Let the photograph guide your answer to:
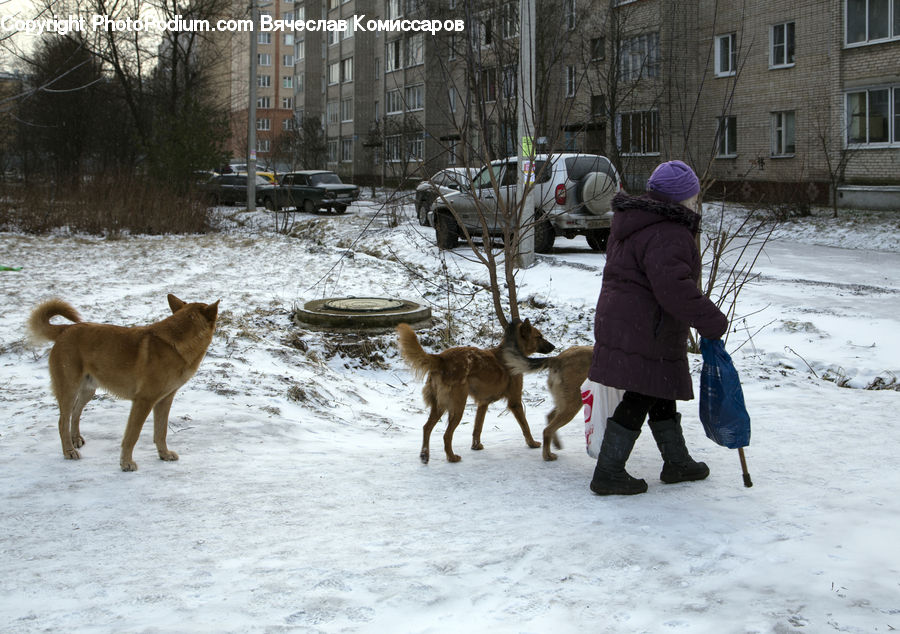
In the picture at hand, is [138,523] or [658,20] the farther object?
[658,20]

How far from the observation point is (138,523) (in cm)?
385

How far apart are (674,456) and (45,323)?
11.4 feet

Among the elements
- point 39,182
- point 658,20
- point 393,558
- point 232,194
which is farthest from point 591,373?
point 232,194

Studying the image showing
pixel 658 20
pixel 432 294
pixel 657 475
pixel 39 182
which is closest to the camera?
pixel 657 475

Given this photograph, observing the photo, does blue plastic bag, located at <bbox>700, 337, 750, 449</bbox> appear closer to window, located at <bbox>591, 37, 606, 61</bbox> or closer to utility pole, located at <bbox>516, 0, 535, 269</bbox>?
utility pole, located at <bbox>516, 0, 535, 269</bbox>

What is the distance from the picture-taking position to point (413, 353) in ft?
15.8

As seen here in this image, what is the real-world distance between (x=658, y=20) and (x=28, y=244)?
80.7 feet

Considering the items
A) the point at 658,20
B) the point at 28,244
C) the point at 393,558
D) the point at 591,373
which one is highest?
the point at 658,20

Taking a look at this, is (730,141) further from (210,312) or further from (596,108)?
(210,312)

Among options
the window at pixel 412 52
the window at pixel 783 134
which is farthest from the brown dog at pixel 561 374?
the window at pixel 783 134

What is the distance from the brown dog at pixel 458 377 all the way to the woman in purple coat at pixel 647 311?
936mm

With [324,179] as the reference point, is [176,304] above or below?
below

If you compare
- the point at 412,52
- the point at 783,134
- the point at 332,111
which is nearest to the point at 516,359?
the point at 412,52

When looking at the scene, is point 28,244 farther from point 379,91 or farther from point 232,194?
point 379,91
